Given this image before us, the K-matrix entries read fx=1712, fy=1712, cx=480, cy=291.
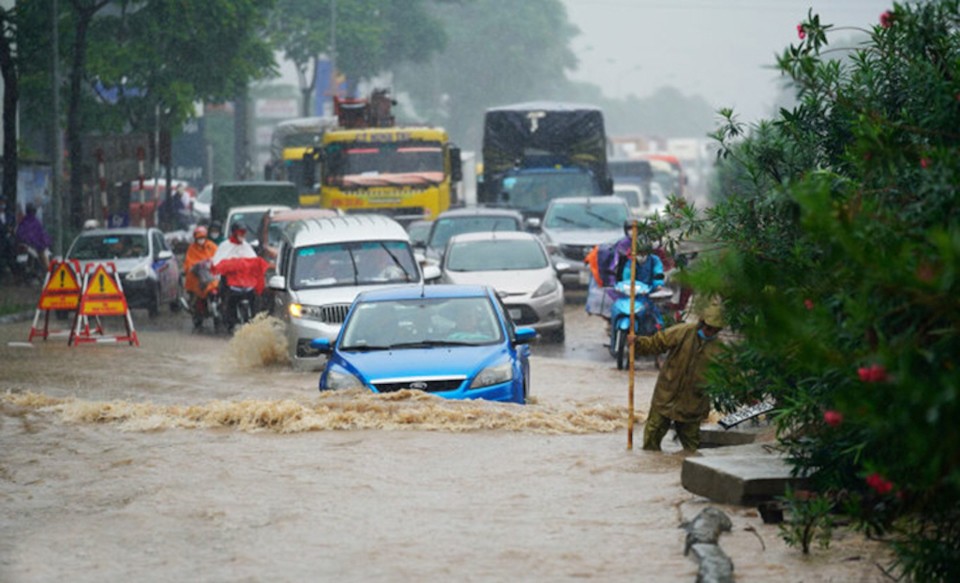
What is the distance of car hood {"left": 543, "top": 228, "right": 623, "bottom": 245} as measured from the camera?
30.3 meters

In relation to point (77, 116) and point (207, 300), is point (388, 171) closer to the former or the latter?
point (77, 116)

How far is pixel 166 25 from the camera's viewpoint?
1672 inches

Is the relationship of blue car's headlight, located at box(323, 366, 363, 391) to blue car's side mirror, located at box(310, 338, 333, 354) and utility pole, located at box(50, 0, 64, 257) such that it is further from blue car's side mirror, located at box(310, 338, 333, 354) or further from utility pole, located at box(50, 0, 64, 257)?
utility pole, located at box(50, 0, 64, 257)

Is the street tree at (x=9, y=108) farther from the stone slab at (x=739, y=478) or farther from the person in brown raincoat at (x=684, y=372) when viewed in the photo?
the stone slab at (x=739, y=478)

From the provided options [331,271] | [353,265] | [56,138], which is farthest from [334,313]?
[56,138]

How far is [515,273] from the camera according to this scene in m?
23.8

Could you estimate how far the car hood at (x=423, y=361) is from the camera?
1354cm

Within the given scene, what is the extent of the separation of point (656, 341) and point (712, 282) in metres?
5.78

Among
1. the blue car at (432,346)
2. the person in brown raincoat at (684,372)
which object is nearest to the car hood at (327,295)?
the blue car at (432,346)

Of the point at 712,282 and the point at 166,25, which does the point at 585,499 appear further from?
the point at 166,25

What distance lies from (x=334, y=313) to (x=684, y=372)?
8.45 meters

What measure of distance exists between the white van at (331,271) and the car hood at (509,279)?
224cm

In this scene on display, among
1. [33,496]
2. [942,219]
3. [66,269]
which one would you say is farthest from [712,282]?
[66,269]

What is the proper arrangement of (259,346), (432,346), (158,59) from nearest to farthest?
(432,346) < (259,346) < (158,59)
